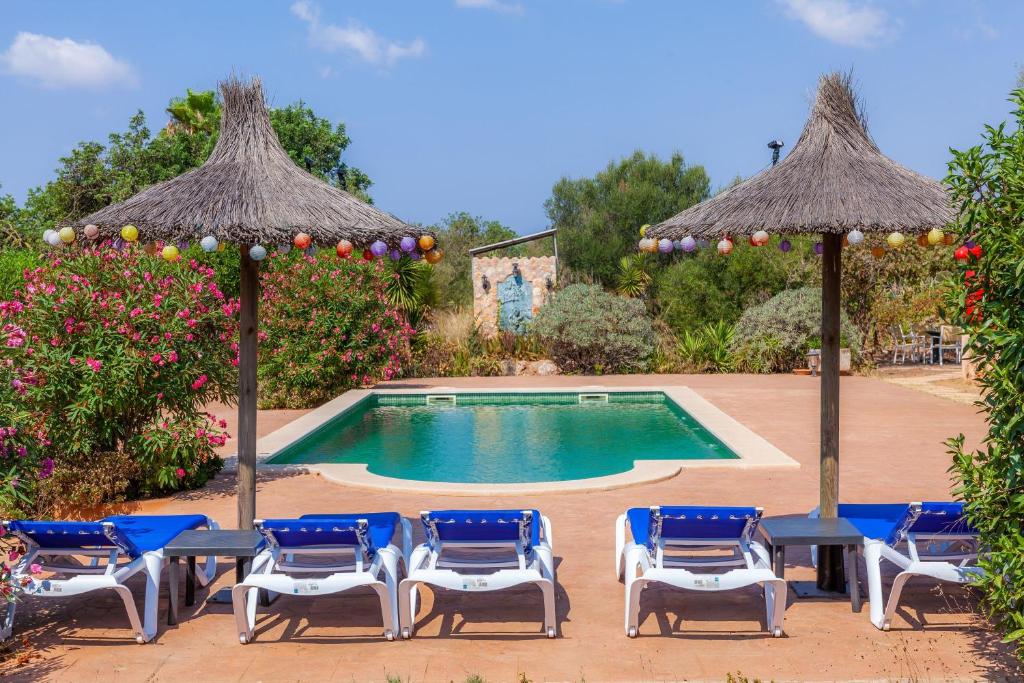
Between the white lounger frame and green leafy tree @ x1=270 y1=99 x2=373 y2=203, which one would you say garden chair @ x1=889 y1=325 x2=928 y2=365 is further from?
green leafy tree @ x1=270 y1=99 x2=373 y2=203

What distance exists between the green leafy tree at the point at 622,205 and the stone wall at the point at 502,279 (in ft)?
23.7

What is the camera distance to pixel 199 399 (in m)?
9.21

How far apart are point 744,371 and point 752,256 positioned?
137 inches

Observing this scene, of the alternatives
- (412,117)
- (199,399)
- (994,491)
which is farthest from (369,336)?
(412,117)

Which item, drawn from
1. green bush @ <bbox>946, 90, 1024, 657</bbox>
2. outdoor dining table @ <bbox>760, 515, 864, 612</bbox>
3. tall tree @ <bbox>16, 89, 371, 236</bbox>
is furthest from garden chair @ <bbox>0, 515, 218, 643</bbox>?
tall tree @ <bbox>16, 89, 371, 236</bbox>

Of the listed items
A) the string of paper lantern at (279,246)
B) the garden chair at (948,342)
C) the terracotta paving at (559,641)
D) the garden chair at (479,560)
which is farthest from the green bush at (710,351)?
the garden chair at (479,560)

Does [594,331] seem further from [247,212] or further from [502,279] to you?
[247,212]

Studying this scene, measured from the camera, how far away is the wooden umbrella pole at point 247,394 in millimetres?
6301

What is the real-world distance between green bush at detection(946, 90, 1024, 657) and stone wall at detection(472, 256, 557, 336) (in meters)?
19.7

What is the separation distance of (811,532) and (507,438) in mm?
8251

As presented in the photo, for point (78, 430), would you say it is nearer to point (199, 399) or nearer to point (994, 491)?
point (199, 399)

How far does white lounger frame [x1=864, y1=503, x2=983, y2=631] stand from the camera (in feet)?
17.6

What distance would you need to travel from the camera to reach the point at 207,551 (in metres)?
5.56

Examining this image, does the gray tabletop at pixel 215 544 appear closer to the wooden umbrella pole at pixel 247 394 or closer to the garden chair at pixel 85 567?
the garden chair at pixel 85 567
